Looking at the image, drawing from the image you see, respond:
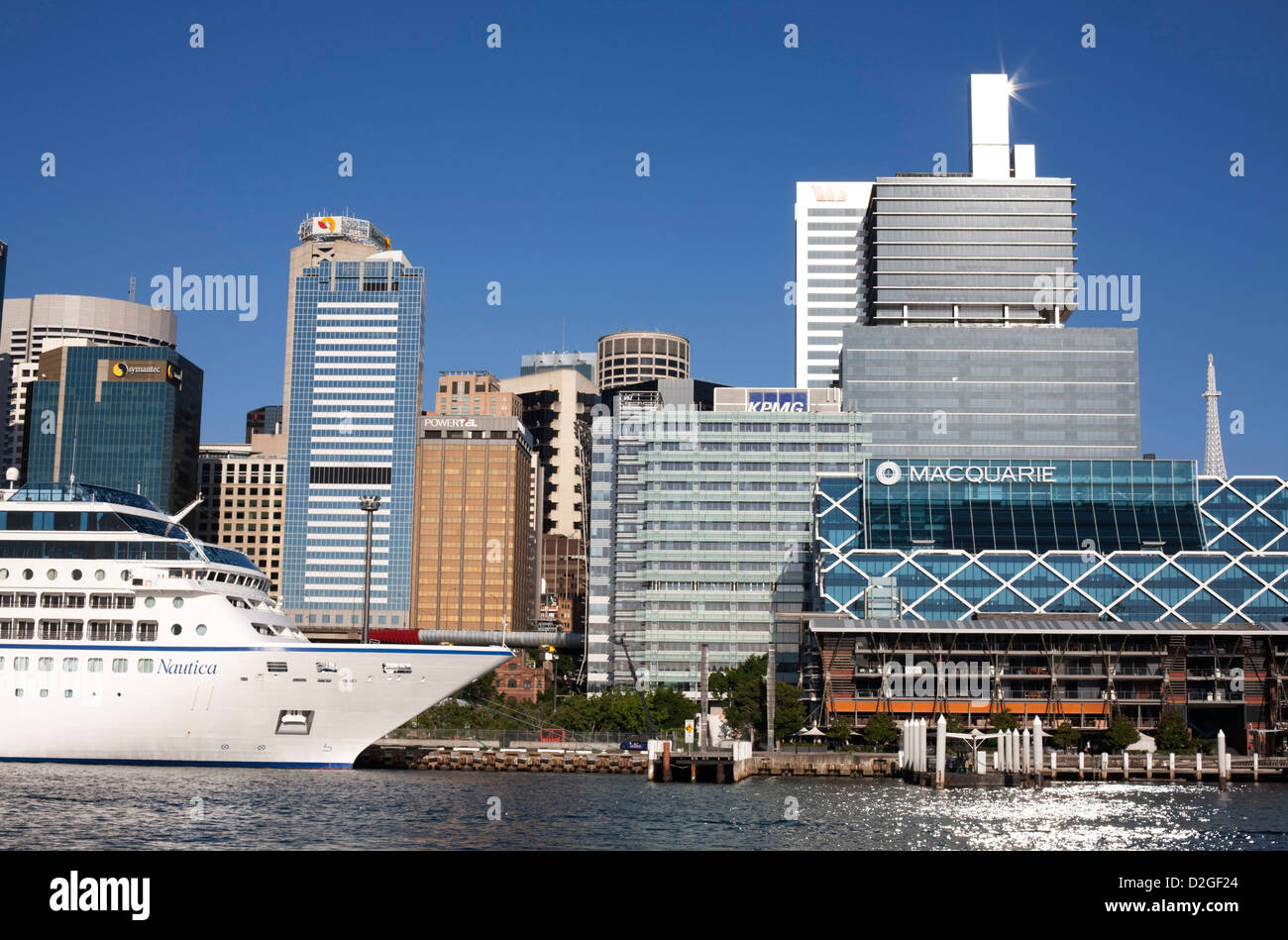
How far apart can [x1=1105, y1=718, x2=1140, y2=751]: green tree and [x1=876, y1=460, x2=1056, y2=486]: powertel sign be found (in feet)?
149

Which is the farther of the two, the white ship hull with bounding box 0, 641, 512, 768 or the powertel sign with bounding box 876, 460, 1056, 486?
the powertel sign with bounding box 876, 460, 1056, 486

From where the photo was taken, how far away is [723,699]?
141 m

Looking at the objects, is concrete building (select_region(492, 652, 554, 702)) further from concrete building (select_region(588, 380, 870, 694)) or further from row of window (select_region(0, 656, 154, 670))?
row of window (select_region(0, 656, 154, 670))

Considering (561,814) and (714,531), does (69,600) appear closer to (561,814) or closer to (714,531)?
(561,814)

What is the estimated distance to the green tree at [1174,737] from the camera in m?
107

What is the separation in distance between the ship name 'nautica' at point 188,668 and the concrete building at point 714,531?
8912 centimetres

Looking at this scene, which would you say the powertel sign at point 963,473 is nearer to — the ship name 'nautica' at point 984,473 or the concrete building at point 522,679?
the ship name 'nautica' at point 984,473

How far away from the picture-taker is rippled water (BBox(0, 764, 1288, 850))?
4638 cm

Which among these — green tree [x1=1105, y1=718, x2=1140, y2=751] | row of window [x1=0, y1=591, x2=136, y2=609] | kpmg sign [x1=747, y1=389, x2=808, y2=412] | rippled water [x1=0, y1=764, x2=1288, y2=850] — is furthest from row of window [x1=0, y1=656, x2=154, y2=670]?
kpmg sign [x1=747, y1=389, x2=808, y2=412]

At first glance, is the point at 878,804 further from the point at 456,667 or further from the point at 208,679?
the point at 208,679

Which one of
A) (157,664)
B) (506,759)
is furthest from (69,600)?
(506,759)

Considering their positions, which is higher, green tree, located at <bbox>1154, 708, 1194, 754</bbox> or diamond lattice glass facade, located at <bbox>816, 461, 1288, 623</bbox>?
diamond lattice glass facade, located at <bbox>816, 461, 1288, 623</bbox>
